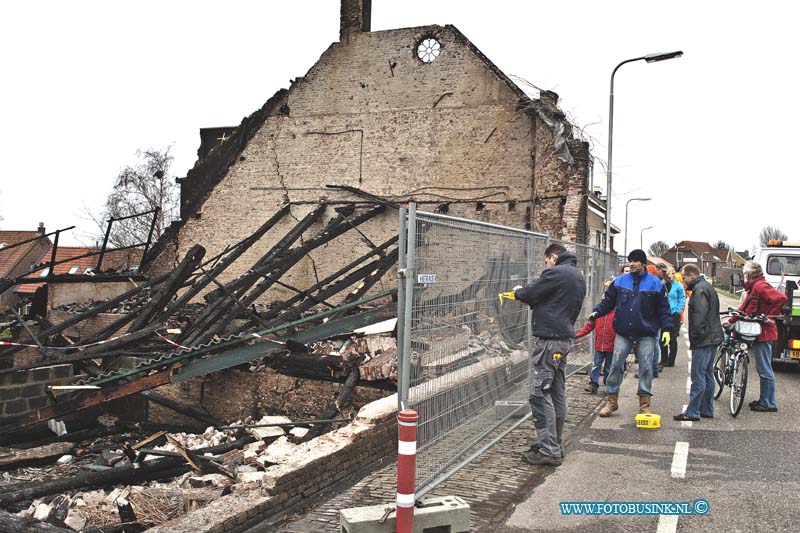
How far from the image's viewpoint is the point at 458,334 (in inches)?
214

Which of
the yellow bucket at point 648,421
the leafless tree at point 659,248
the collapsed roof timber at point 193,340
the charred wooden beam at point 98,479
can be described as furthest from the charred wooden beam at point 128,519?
the leafless tree at point 659,248

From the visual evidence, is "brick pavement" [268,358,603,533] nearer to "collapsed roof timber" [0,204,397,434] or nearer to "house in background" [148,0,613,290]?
"collapsed roof timber" [0,204,397,434]

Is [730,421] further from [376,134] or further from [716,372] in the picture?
[376,134]

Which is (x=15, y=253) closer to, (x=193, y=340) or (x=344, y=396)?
(x=193, y=340)

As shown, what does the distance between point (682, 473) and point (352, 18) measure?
1459cm

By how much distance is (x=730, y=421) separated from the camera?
25.7ft

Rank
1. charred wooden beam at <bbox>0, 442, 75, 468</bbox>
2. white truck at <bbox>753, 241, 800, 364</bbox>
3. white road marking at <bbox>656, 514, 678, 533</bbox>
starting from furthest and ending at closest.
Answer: white truck at <bbox>753, 241, 800, 364</bbox> → charred wooden beam at <bbox>0, 442, 75, 468</bbox> → white road marking at <bbox>656, 514, 678, 533</bbox>

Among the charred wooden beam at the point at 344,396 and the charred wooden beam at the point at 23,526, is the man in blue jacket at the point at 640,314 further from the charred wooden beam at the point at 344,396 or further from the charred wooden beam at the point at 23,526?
the charred wooden beam at the point at 23,526

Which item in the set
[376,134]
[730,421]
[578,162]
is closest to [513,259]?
[730,421]

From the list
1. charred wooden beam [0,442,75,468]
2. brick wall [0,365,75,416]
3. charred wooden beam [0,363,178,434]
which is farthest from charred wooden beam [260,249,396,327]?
brick wall [0,365,75,416]

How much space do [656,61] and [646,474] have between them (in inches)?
427

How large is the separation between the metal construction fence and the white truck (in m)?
6.54

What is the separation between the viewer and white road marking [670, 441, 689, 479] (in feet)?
19.1

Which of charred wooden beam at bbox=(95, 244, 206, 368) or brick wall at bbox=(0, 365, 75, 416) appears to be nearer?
charred wooden beam at bbox=(95, 244, 206, 368)
